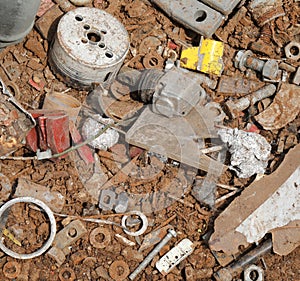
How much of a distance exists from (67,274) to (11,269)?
0.44 metres

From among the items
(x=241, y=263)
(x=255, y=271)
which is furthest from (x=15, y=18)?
(x=255, y=271)

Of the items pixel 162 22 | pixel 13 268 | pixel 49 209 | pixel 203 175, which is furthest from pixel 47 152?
pixel 162 22

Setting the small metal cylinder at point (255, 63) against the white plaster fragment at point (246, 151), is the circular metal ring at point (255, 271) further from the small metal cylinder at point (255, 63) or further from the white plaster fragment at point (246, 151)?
the small metal cylinder at point (255, 63)

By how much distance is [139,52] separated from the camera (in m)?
5.66

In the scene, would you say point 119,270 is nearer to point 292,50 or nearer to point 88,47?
point 88,47

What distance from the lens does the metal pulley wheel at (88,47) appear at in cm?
514

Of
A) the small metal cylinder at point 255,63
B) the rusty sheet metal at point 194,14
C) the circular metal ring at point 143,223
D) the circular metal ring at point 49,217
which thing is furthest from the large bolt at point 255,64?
the circular metal ring at point 49,217

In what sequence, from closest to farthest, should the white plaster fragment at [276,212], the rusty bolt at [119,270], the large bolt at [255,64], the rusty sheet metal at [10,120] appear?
the rusty bolt at [119,270] → the rusty sheet metal at [10,120] → the white plaster fragment at [276,212] → the large bolt at [255,64]

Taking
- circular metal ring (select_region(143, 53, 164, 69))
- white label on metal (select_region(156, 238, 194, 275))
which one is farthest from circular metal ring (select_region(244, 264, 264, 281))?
circular metal ring (select_region(143, 53, 164, 69))

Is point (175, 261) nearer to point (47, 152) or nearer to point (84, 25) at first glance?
point (47, 152)

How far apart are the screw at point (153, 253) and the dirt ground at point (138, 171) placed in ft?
0.14

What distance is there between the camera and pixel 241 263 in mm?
4934

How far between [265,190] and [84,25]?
2.15 meters

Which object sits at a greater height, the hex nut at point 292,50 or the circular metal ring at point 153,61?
the hex nut at point 292,50
